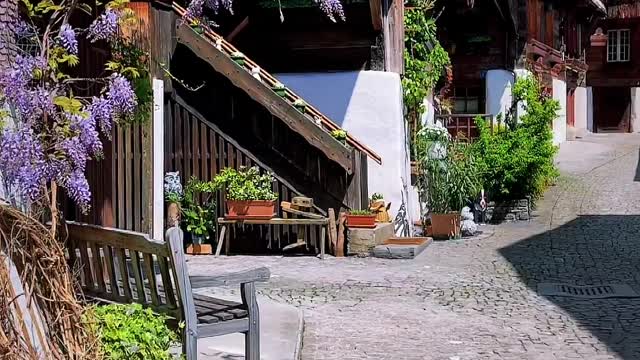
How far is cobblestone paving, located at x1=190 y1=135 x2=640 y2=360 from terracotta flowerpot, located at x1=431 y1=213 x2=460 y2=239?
41 centimetres

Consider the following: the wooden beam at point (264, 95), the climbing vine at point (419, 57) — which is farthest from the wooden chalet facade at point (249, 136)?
the climbing vine at point (419, 57)

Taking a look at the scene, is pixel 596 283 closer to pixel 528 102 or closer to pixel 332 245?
pixel 332 245

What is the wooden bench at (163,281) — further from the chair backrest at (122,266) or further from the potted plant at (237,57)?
the potted plant at (237,57)

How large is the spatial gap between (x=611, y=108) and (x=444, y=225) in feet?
85.4

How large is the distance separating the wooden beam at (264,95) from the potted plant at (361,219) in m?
0.57

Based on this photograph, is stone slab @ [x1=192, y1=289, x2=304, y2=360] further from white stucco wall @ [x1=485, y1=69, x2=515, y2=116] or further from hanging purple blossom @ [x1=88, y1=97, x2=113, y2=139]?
white stucco wall @ [x1=485, y1=69, x2=515, y2=116]

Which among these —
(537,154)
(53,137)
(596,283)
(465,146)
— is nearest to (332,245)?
(596,283)

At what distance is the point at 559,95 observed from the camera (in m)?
27.3

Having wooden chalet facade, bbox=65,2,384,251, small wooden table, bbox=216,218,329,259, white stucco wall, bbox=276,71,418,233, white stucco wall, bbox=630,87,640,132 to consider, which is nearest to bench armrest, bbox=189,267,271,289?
wooden chalet facade, bbox=65,2,384,251

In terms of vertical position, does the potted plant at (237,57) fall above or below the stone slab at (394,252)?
above

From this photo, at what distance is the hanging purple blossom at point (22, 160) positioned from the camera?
14.7 ft

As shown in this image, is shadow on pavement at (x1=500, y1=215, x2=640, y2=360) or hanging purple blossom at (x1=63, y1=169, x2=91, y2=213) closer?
hanging purple blossom at (x1=63, y1=169, x2=91, y2=213)

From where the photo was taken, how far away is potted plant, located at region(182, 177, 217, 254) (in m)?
12.2

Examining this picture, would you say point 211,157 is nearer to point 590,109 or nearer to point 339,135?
point 339,135
